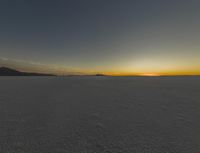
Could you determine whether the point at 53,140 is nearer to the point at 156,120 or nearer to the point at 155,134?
the point at 155,134

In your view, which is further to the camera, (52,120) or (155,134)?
(52,120)

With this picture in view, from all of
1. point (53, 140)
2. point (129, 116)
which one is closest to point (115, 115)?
point (129, 116)

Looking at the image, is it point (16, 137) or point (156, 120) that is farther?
point (156, 120)

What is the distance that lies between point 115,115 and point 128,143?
2.00 meters

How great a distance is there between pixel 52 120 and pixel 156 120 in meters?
3.90

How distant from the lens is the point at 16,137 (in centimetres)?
324

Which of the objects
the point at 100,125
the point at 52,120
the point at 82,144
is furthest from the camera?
the point at 52,120

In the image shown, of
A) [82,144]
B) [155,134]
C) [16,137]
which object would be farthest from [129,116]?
[16,137]

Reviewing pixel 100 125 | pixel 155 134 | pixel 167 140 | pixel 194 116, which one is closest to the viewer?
pixel 167 140

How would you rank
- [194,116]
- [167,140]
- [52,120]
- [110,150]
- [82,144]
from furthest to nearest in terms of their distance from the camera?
[194,116] < [52,120] < [167,140] < [82,144] < [110,150]

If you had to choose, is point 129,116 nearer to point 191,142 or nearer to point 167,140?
point 167,140

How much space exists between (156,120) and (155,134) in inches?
44.7

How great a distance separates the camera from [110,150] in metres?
2.72

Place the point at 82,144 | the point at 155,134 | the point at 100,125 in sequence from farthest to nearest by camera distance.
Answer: the point at 100,125
the point at 155,134
the point at 82,144
